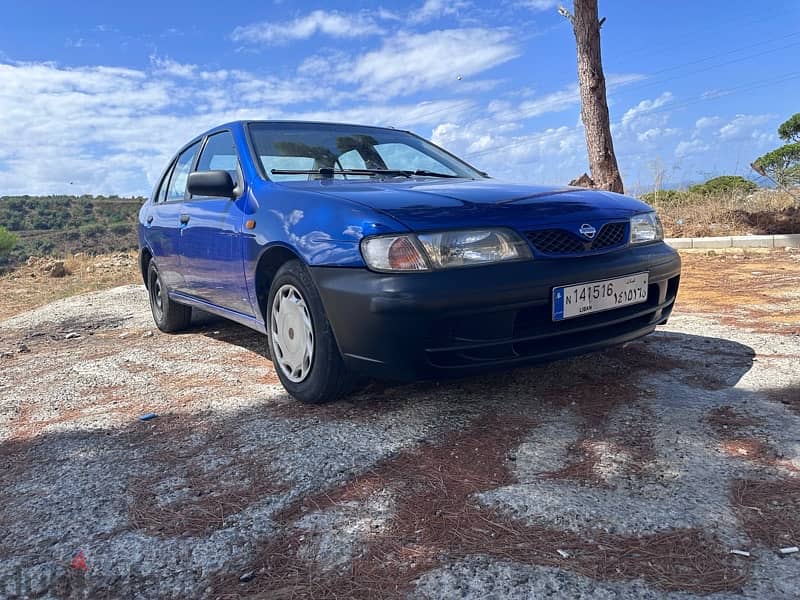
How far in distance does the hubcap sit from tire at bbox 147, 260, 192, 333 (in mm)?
2226

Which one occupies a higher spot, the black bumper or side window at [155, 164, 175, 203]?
side window at [155, 164, 175, 203]

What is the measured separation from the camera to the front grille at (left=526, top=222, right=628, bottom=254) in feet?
8.56

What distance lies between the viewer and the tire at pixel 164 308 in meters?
5.12

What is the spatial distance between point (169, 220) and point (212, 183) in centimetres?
141

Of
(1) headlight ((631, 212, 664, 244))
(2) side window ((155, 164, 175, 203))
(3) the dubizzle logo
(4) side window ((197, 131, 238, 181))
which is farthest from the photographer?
(2) side window ((155, 164, 175, 203))

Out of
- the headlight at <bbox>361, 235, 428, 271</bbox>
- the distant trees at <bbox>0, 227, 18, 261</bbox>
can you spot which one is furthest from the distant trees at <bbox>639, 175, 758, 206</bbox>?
the distant trees at <bbox>0, 227, 18, 261</bbox>

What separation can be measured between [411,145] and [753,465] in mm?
2914

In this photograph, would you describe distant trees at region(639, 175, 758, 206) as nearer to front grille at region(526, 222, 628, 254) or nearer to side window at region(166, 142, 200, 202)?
front grille at region(526, 222, 628, 254)

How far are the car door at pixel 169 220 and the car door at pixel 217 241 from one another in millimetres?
187

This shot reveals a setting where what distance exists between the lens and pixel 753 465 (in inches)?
82.6

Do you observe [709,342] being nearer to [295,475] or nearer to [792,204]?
[295,475]

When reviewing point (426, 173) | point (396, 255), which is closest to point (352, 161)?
point (426, 173)

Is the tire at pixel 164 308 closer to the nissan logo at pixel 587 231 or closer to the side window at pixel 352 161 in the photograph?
the side window at pixel 352 161

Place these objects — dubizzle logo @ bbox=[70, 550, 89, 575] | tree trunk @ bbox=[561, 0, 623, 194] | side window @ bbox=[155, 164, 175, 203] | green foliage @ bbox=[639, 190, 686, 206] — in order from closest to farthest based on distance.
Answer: dubizzle logo @ bbox=[70, 550, 89, 575] < side window @ bbox=[155, 164, 175, 203] < tree trunk @ bbox=[561, 0, 623, 194] < green foliage @ bbox=[639, 190, 686, 206]
